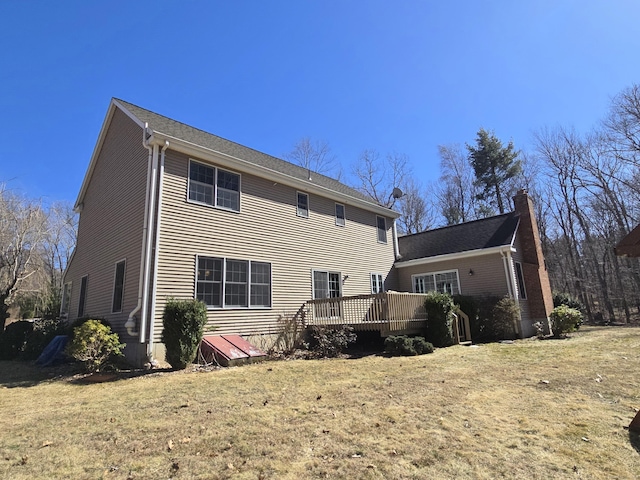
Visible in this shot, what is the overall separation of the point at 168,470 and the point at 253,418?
1.51m

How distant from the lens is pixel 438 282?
1667 cm

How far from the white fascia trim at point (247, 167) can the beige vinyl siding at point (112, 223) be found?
125 centimetres

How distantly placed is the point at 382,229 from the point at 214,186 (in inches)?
363

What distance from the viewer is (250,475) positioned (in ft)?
10.3

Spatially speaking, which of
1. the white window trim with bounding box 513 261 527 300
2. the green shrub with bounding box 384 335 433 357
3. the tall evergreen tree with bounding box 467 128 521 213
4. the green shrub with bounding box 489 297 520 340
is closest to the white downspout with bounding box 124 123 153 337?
the green shrub with bounding box 384 335 433 357

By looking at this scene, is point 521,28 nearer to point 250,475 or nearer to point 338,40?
point 338,40

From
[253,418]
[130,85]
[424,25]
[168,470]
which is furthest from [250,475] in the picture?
[130,85]

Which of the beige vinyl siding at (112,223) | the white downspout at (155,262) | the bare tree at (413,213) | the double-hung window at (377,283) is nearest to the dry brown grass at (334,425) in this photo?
the white downspout at (155,262)

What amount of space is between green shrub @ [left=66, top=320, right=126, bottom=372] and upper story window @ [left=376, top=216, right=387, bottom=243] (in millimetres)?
12103

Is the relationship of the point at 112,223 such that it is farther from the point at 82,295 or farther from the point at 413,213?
the point at 413,213

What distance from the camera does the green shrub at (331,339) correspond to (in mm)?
10523

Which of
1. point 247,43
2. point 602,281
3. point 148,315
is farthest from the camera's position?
point 602,281

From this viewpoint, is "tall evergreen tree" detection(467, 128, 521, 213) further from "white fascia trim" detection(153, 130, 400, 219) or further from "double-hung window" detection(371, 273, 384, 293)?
"double-hung window" detection(371, 273, 384, 293)

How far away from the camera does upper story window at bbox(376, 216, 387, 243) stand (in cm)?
1754
